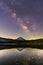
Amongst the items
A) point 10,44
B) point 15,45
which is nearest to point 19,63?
point 15,45

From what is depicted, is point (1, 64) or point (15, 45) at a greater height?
point (15, 45)

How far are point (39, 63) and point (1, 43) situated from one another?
6.78 meters

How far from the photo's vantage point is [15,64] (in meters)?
5.04

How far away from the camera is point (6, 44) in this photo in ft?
39.2

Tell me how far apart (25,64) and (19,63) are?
0.40 metres

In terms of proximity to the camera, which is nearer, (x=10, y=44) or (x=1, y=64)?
(x=1, y=64)

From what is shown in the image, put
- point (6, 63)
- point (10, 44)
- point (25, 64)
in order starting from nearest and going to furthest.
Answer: point (25, 64) < point (6, 63) < point (10, 44)

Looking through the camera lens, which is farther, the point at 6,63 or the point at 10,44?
the point at 10,44

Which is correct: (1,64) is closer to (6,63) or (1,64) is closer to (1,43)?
→ (6,63)

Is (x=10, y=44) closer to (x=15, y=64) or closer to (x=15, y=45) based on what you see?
(x=15, y=45)

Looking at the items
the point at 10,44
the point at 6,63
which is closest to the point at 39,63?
the point at 6,63

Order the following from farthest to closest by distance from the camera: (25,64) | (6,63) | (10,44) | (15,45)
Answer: (10,44) < (15,45) < (6,63) < (25,64)

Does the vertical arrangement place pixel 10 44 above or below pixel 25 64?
above

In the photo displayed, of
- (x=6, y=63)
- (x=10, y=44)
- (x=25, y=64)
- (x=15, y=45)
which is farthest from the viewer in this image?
(x=10, y=44)
